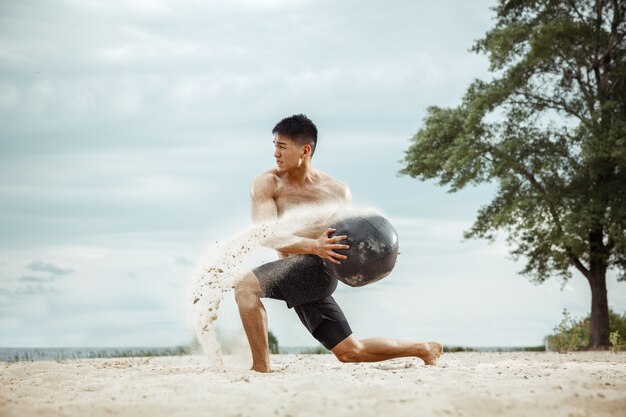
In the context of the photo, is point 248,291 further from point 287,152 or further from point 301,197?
point 287,152

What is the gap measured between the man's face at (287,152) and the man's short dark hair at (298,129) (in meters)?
0.04

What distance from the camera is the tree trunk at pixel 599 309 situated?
17.0m

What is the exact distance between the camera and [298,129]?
6.88 meters

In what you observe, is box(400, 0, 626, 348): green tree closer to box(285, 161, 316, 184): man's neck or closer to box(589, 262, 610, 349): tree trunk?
box(589, 262, 610, 349): tree trunk

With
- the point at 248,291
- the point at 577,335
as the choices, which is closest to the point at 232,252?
the point at 248,291

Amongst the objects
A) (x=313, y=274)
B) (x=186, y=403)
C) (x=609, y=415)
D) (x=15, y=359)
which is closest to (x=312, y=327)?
(x=313, y=274)

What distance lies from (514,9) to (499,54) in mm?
2065

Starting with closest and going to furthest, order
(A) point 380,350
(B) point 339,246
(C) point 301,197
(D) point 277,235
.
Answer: (B) point 339,246
(D) point 277,235
(C) point 301,197
(A) point 380,350

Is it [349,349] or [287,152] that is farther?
[349,349]

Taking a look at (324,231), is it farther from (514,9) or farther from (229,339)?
(514,9)

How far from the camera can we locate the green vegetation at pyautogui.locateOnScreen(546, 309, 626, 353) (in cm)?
1639

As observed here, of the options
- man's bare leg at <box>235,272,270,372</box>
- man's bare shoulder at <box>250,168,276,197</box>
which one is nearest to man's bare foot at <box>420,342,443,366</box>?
man's bare leg at <box>235,272,270,372</box>

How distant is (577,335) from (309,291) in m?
12.0

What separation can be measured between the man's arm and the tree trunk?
12.6 meters
